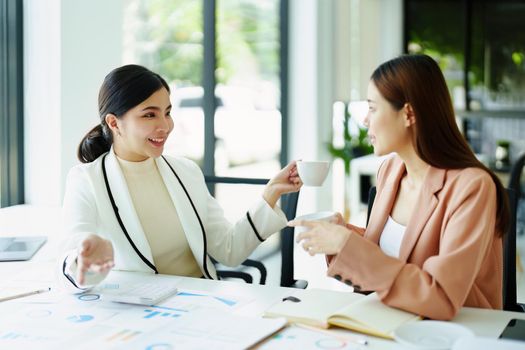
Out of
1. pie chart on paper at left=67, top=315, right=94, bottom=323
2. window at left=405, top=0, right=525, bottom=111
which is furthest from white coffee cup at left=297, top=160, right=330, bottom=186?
window at left=405, top=0, right=525, bottom=111

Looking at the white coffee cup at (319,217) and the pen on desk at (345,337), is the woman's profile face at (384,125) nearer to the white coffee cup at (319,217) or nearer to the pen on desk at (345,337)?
the white coffee cup at (319,217)

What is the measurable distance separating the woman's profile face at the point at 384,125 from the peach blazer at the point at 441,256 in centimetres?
12

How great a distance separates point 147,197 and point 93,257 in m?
0.54

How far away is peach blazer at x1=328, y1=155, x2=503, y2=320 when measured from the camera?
1.53m

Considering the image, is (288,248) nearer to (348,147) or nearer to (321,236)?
(321,236)

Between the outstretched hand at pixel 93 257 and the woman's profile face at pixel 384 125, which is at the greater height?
the woman's profile face at pixel 384 125

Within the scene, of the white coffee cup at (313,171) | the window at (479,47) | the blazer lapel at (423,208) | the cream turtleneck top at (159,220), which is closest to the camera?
the blazer lapel at (423,208)

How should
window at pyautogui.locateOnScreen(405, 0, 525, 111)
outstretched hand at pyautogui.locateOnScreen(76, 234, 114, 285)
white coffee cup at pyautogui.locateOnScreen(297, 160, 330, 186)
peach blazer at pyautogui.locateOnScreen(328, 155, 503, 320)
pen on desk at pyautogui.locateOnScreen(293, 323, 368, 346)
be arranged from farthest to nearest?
window at pyautogui.locateOnScreen(405, 0, 525, 111)
white coffee cup at pyautogui.locateOnScreen(297, 160, 330, 186)
outstretched hand at pyautogui.locateOnScreen(76, 234, 114, 285)
peach blazer at pyautogui.locateOnScreen(328, 155, 503, 320)
pen on desk at pyautogui.locateOnScreen(293, 323, 368, 346)

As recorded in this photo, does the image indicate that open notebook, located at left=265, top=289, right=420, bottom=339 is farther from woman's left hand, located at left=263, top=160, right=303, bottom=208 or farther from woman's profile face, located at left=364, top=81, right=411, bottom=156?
woman's left hand, located at left=263, top=160, right=303, bottom=208

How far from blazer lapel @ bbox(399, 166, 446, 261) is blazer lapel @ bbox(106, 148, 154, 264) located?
2.43 ft

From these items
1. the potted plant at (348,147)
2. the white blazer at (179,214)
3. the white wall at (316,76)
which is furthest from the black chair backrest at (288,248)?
the potted plant at (348,147)

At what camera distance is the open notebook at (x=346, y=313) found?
4.76ft

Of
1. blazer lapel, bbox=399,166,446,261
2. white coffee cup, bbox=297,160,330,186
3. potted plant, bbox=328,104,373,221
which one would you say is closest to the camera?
blazer lapel, bbox=399,166,446,261

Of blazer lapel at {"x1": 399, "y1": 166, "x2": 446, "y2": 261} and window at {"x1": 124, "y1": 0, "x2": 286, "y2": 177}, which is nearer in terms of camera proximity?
blazer lapel at {"x1": 399, "y1": 166, "x2": 446, "y2": 261}
